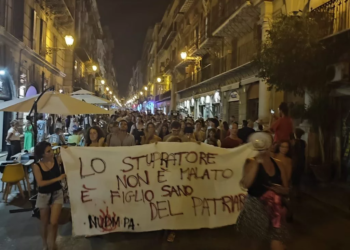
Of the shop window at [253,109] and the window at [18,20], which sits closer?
the window at [18,20]

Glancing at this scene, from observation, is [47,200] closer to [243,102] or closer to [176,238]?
[176,238]

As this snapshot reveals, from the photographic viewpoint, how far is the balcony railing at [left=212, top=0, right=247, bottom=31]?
69.8 ft

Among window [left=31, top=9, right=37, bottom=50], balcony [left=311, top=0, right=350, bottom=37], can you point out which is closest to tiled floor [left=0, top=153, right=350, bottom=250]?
balcony [left=311, top=0, right=350, bottom=37]

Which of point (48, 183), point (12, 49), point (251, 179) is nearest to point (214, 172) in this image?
point (251, 179)

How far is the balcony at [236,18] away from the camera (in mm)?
19359

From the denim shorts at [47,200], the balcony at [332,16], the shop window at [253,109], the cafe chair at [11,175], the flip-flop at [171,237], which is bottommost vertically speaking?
the flip-flop at [171,237]

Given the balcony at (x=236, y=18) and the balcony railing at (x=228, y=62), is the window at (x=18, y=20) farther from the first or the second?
the balcony railing at (x=228, y=62)

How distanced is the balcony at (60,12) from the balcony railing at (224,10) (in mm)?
10833

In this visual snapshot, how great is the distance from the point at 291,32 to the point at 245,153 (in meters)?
6.08

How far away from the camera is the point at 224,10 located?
81.2 feet

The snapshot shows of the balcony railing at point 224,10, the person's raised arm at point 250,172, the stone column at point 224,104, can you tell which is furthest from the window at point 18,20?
the person's raised arm at point 250,172

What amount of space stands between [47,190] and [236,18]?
59.8ft

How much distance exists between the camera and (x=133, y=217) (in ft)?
18.4

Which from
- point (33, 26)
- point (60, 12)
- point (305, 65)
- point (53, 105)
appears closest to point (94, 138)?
point (53, 105)
